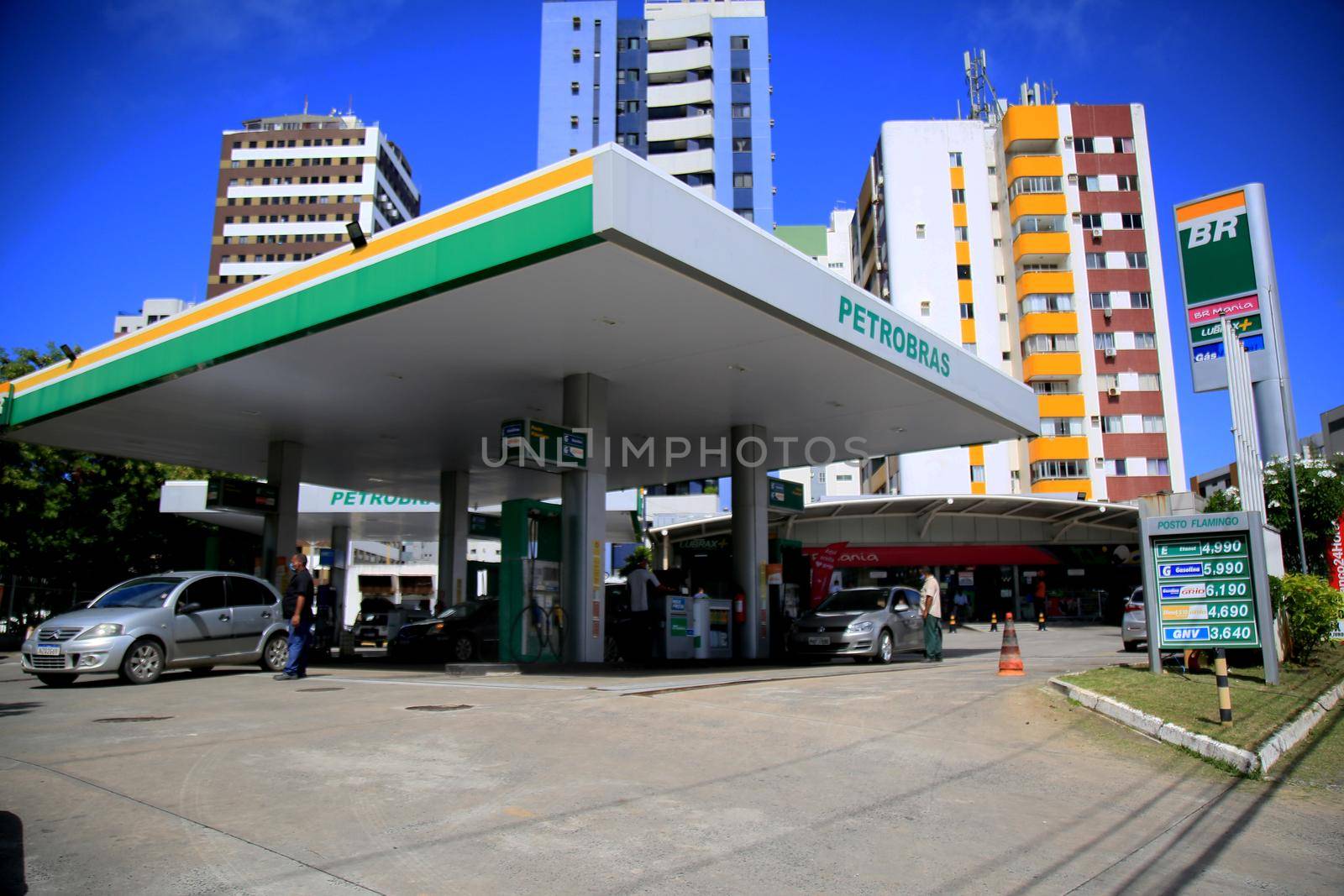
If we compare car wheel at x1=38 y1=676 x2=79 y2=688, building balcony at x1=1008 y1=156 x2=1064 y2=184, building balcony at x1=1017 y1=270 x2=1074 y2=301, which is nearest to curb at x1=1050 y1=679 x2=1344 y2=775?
car wheel at x1=38 y1=676 x2=79 y2=688

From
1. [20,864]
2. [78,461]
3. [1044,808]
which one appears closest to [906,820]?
[1044,808]

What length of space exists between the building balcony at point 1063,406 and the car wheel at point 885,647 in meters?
40.0

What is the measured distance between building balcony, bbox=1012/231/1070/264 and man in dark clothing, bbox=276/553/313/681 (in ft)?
166

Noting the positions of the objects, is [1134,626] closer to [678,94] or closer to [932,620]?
[932,620]

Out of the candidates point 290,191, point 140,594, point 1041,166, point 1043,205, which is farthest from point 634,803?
point 290,191

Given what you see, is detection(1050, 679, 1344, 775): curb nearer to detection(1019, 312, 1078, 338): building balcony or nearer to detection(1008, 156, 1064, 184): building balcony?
detection(1019, 312, 1078, 338): building balcony

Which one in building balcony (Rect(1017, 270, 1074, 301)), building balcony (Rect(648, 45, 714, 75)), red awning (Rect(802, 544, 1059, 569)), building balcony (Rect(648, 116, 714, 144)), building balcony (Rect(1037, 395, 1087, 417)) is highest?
building balcony (Rect(648, 45, 714, 75))

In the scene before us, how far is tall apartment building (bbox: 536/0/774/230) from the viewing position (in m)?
65.8

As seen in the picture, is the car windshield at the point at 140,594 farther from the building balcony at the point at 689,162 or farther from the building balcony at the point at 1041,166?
the building balcony at the point at 689,162

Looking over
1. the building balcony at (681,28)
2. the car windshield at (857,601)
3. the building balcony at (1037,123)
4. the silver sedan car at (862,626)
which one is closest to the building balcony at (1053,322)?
the building balcony at (1037,123)

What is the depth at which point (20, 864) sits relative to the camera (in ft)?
13.9

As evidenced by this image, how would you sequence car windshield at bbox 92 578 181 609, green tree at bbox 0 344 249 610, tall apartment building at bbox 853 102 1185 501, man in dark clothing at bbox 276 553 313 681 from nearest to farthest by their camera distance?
man in dark clothing at bbox 276 553 313 681 < car windshield at bbox 92 578 181 609 < green tree at bbox 0 344 249 610 < tall apartment building at bbox 853 102 1185 501

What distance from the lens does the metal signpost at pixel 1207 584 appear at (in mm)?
10930

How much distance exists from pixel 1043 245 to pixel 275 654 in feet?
166
